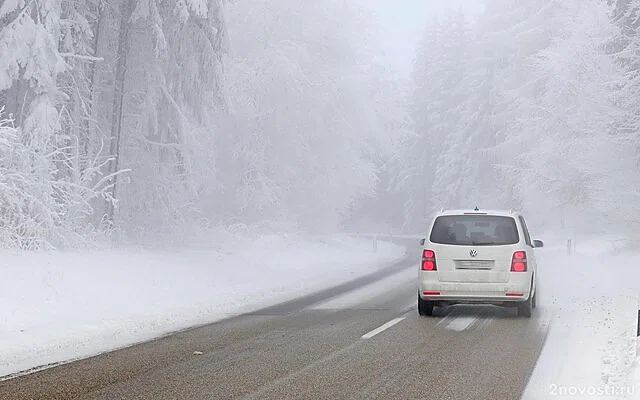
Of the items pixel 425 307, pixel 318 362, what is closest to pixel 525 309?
pixel 425 307

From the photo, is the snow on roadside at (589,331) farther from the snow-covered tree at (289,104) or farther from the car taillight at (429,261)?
the snow-covered tree at (289,104)

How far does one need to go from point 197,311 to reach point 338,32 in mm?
24013

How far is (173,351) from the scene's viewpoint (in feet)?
31.7

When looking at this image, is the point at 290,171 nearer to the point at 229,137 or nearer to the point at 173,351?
the point at 229,137

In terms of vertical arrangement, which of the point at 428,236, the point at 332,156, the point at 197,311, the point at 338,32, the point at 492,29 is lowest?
the point at 197,311

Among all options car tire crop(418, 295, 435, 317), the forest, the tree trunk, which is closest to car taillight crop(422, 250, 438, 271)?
car tire crop(418, 295, 435, 317)

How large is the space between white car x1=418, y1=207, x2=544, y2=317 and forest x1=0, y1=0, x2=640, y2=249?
7.40 m

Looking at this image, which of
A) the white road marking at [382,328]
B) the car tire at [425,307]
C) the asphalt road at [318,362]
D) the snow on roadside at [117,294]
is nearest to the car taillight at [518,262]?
the asphalt road at [318,362]

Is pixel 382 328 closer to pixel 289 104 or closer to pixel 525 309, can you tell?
pixel 525 309

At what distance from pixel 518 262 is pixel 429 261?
1.48 meters

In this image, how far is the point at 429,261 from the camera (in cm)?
1358

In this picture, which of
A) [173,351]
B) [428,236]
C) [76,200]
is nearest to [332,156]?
[76,200]

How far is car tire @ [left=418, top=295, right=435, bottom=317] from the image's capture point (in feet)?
45.0

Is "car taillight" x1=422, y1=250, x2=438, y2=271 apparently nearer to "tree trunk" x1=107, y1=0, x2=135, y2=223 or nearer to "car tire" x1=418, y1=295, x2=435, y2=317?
"car tire" x1=418, y1=295, x2=435, y2=317
